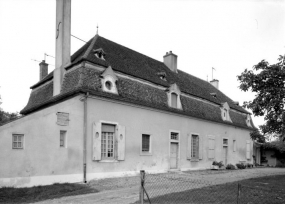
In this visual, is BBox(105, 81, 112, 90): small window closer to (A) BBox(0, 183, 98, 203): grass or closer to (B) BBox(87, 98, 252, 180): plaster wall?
(B) BBox(87, 98, 252, 180): plaster wall

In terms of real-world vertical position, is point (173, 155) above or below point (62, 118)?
below

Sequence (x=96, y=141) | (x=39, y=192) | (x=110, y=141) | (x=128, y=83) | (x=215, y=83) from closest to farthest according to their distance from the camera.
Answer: (x=39, y=192), (x=96, y=141), (x=110, y=141), (x=128, y=83), (x=215, y=83)

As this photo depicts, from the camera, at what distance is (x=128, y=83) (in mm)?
15992

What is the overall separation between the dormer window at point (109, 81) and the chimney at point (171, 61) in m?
9.35

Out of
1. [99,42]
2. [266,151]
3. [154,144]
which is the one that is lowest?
[266,151]

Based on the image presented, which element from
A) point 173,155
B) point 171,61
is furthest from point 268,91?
point 171,61

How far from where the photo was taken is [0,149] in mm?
10422

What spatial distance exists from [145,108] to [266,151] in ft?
71.3

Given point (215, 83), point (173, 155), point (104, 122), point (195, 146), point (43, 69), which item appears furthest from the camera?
point (215, 83)

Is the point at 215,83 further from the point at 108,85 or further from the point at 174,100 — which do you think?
the point at 108,85

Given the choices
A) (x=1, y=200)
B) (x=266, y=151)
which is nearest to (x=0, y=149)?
(x=1, y=200)

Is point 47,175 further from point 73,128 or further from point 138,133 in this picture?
point 138,133

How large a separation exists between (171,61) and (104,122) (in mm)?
11234

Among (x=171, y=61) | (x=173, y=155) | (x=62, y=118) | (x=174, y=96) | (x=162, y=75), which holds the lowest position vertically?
(x=173, y=155)
